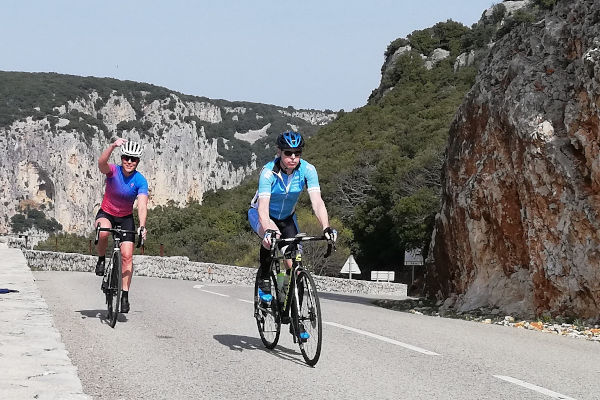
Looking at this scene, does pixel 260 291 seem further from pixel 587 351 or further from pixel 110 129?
pixel 110 129

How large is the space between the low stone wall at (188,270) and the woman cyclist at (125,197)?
76.3 ft

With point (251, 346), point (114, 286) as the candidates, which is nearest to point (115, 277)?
point (114, 286)

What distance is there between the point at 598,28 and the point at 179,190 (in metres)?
126

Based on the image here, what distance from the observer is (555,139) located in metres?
13.6

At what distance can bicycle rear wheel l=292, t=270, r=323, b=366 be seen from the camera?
6668 mm

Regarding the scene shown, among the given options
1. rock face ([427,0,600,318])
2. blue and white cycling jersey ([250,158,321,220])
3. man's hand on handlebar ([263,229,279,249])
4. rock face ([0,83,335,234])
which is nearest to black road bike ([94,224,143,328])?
blue and white cycling jersey ([250,158,321,220])

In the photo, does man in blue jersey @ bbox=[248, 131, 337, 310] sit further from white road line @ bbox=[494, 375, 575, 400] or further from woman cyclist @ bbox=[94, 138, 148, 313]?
woman cyclist @ bbox=[94, 138, 148, 313]

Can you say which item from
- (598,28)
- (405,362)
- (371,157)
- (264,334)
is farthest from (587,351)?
(371,157)

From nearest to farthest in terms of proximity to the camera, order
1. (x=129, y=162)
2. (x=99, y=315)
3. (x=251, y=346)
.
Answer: (x=251, y=346) < (x=129, y=162) < (x=99, y=315)

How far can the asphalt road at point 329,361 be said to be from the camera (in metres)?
5.81

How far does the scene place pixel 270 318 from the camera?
25.0ft

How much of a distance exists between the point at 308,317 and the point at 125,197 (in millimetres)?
3504

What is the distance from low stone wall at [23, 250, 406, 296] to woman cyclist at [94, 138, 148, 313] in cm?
2325

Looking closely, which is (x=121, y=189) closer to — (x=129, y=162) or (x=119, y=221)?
(x=129, y=162)
